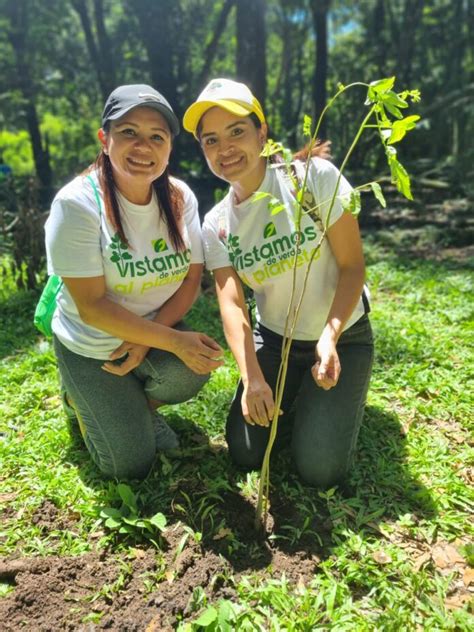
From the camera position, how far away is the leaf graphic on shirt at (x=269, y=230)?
7.51ft

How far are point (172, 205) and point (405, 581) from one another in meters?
1.70

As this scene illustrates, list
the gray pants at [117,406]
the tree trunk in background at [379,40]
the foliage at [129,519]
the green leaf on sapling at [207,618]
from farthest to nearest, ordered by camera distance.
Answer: the tree trunk in background at [379,40]
the gray pants at [117,406]
the foliage at [129,519]
the green leaf on sapling at [207,618]

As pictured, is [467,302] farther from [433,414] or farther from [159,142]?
[159,142]

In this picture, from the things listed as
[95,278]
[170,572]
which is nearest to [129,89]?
[95,278]

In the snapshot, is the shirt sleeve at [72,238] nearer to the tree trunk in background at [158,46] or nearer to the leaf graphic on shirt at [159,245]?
the leaf graphic on shirt at [159,245]

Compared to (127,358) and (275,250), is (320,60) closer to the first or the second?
(275,250)

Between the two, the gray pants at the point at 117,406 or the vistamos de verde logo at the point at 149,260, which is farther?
the gray pants at the point at 117,406

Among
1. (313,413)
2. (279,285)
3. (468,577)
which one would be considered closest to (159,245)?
(279,285)

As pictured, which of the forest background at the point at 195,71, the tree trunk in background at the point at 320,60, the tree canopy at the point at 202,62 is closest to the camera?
the forest background at the point at 195,71

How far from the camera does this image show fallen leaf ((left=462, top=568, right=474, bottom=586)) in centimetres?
181

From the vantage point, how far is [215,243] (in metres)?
2.40

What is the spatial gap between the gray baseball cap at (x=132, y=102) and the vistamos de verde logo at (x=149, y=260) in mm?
470

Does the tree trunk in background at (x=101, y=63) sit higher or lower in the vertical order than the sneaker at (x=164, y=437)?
higher

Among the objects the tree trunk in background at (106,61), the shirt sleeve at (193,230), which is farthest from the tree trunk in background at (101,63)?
the shirt sleeve at (193,230)
